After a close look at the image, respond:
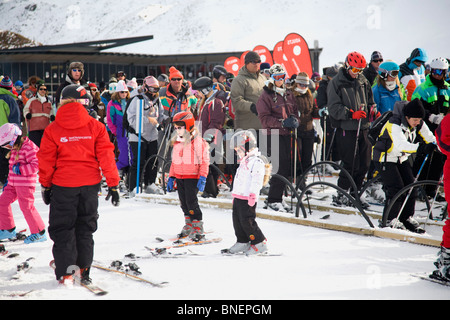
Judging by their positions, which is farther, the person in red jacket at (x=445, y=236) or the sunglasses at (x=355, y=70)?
the sunglasses at (x=355, y=70)

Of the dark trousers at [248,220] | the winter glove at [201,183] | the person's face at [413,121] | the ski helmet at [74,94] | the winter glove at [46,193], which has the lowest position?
the dark trousers at [248,220]

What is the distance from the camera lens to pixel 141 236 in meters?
6.76

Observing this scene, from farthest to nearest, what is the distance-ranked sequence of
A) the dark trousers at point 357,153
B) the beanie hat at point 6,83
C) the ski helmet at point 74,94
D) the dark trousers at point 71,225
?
the beanie hat at point 6,83, the dark trousers at point 357,153, the ski helmet at point 74,94, the dark trousers at point 71,225

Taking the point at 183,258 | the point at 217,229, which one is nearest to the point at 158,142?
the point at 217,229

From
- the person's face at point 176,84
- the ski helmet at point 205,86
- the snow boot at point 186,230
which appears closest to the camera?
the snow boot at point 186,230

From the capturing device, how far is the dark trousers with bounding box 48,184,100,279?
4.68 meters

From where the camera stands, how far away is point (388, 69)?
8.53 meters

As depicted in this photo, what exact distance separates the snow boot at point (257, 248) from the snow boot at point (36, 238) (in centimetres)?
258

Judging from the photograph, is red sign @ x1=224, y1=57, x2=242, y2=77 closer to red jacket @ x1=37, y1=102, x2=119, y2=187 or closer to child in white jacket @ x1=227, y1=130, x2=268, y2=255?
child in white jacket @ x1=227, y1=130, x2=268, y2=255

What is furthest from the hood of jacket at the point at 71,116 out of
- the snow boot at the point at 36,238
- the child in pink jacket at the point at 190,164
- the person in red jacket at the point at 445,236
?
the person in red jacket at the point at 445,236

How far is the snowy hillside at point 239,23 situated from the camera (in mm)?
60750

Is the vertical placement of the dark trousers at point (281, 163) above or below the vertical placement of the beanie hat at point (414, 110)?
below

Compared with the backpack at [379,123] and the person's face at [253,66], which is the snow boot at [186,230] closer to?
the backpack at [379,123]

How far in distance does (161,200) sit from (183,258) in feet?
11.5
